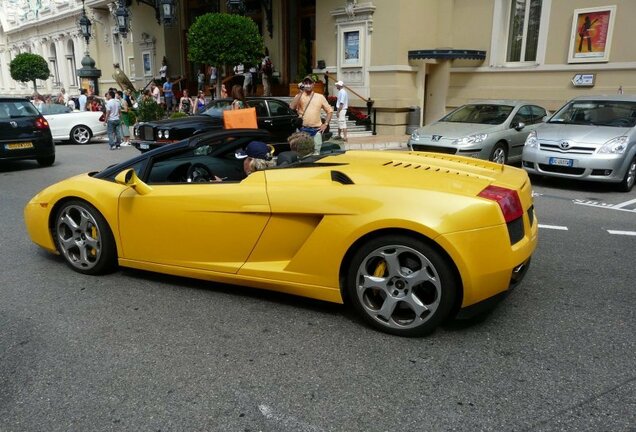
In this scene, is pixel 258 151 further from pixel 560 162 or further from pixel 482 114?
pixel 482 114

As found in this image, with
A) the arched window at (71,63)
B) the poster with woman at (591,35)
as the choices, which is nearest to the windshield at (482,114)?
the poster with woman at (591,35)

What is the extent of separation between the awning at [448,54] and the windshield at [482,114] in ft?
21.0

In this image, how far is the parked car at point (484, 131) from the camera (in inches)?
384

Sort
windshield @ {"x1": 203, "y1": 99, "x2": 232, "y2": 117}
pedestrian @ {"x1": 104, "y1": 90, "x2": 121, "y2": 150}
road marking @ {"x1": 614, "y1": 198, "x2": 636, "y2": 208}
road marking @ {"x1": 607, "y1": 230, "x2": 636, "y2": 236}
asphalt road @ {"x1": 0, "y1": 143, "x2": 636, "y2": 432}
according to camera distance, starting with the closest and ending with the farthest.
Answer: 1. asphalt road @ {"x1": 0, "y1": 143, "x2": 636, "y2": 432}
2. road marking @ {"x1": 607, "y1": 230, "x2": 636, "y2": 236}
3. road marking @ {"x1": 614, "y1": 198, "x2": 636, "y2": 208}
4. windshield @ {"x1": 203, "y1": 99, "x2": 232, "y2": 117}
5. pedestrian @ {"x1": 104, "y1": 90, "x2": 121, "y2": 150}

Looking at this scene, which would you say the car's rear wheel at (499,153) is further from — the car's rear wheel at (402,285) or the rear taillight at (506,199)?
the car's rear wheel at (402,285)

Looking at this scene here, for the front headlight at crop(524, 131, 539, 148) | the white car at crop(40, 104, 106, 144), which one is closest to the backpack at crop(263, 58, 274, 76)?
the white car at crop(40, 104, 106, 144)

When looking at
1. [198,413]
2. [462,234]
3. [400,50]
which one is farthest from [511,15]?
[198,413]

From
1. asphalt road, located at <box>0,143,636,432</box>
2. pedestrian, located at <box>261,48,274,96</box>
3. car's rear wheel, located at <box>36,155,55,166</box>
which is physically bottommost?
car's rear wheel, located at <box>36,155,55,166</box>

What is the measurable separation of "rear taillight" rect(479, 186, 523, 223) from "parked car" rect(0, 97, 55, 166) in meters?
10.6

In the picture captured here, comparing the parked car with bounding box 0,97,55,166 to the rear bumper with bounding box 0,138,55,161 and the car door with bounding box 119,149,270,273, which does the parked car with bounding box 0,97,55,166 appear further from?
the car door with bounding box 119,149,270,273

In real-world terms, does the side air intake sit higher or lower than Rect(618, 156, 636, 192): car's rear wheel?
higher

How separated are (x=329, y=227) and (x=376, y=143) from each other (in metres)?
12.7

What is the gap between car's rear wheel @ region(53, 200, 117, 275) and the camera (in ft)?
14.3

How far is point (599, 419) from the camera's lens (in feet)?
8.12
